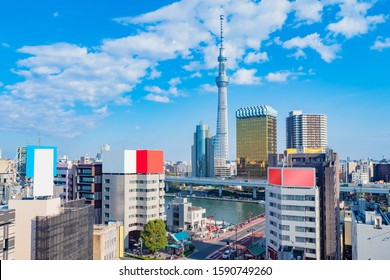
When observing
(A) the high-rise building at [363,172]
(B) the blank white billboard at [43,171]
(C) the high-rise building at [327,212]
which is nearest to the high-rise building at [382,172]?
(A) the high-rise building at [363,172]

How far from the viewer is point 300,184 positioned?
7258mm

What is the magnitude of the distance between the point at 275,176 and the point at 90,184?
5957 mm

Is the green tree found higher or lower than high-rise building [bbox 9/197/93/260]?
lower

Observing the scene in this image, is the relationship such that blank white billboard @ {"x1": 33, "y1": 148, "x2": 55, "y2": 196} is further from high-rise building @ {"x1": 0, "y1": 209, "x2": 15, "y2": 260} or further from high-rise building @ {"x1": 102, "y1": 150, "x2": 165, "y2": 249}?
high-rise building @ {"x1": 102, "y1": 150, "x2": 165, "y2": 249}

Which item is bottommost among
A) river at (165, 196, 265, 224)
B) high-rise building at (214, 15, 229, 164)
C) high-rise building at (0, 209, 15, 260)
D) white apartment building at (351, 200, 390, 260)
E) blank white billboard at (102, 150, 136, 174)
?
river at (165, 196, 265, 224)

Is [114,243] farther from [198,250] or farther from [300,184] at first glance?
[300,184]

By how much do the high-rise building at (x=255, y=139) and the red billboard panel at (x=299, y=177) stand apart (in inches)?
821

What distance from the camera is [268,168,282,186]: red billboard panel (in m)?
7.46

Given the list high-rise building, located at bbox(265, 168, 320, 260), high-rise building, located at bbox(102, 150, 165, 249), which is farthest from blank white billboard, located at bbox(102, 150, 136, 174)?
high-rise building, located at bbox(265, 168, 320, 260)

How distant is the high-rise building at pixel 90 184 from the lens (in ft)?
34.0

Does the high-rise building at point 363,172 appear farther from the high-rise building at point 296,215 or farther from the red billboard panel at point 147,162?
the high-rise building at point 296,215

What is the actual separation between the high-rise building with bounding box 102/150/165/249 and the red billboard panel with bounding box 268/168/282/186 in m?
3.84

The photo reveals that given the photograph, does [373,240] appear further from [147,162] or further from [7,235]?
[147,162]

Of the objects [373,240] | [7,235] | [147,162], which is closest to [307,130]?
[147,162]
